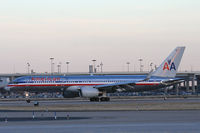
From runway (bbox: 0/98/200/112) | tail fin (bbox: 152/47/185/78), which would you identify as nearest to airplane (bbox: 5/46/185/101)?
tail fin (bbox: 152/47/185/78)

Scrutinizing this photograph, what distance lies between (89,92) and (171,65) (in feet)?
50.4

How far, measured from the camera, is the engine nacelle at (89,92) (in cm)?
6919

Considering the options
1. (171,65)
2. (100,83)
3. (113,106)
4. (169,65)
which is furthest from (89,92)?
(113,106)

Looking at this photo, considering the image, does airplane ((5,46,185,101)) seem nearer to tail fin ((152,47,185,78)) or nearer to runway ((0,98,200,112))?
tail fin ((152,47,185,78))

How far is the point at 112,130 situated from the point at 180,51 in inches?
2039

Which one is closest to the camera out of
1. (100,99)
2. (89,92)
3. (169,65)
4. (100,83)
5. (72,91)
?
(89,92)

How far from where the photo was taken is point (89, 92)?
6919 centimetres

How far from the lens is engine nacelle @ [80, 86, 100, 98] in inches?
2724

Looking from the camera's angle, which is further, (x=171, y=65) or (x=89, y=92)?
(x=171, y=65)

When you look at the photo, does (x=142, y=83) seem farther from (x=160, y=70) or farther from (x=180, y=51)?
(x=180, y=51)

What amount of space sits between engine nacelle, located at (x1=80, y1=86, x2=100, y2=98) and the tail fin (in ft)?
33.8

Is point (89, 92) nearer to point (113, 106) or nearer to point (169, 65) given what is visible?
point (169, 65)

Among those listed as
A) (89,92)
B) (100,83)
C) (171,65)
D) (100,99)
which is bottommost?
(100,99)

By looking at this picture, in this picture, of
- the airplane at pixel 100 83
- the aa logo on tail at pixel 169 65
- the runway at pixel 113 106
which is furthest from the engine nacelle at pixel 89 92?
the aa logo on tail at pixel 169 65
